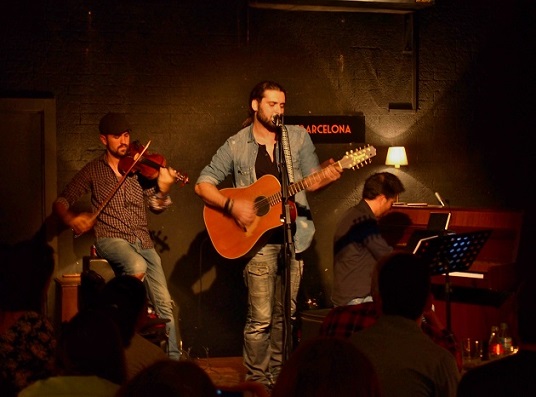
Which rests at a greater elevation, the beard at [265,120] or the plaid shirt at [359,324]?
the beard at [265,120]

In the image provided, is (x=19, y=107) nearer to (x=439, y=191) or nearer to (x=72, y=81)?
(x=72, y=81)

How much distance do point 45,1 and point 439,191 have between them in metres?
4.15

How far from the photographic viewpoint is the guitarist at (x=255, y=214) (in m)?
6.64

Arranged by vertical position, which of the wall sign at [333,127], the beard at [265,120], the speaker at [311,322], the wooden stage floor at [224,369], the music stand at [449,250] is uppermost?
the wall sign at [333,127]

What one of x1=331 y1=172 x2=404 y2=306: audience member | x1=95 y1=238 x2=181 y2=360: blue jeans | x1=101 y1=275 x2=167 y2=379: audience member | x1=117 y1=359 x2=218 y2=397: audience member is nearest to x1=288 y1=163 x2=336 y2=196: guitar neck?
x1=331 y1=172 x2=404 y2=306: audience member

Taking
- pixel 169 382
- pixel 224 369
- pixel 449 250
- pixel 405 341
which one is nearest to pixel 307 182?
pixel 449 250

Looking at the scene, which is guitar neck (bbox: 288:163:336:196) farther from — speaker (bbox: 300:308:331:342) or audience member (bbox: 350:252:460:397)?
audience member (bbox: 350:252:460:397)

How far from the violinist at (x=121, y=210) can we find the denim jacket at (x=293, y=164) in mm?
426

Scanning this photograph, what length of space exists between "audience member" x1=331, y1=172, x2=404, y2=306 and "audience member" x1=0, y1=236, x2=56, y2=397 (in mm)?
2637

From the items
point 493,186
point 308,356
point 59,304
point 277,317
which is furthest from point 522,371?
point 493,186

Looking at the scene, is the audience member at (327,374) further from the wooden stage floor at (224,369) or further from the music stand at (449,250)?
the wooden stage floor at (224,369)

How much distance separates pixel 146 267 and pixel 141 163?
2.66ft

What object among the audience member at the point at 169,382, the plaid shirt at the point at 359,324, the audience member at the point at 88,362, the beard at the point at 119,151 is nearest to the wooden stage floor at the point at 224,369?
the beard at the point at 119,151

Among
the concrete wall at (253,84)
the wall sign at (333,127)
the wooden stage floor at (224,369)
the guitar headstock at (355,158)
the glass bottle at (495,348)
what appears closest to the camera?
the glass bottle at (495,348)
